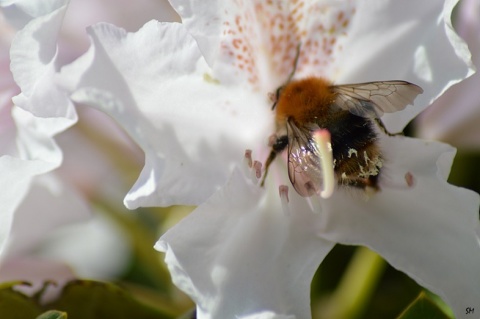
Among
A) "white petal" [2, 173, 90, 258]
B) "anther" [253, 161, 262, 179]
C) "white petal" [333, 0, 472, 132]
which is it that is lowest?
"white petal" [2, 173, 90, 258]

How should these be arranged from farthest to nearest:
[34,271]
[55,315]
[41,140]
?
[34,271]
[41,140]
[55,315]

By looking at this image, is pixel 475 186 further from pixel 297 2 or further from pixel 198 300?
pixel 198 300

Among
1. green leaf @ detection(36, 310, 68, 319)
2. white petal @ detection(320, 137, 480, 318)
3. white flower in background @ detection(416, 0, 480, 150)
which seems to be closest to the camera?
green leaf @ detection(36, 310, 68, 319)

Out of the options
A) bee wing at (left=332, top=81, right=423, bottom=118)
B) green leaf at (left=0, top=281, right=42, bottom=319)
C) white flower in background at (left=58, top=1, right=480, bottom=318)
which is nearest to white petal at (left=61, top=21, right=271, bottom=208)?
white flower in background at (left=58, top=1, right=480, bottom=318)

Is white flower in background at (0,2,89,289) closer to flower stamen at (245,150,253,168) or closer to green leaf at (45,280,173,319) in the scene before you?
green leaf at (45,280,173,319)

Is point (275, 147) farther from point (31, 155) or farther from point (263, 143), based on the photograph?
point (31, 155)

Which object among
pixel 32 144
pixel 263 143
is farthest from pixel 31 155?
pixel 263 143

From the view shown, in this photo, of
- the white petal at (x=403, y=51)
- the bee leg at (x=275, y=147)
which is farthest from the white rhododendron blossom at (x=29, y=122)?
the white petal at (x=403, y=51)
